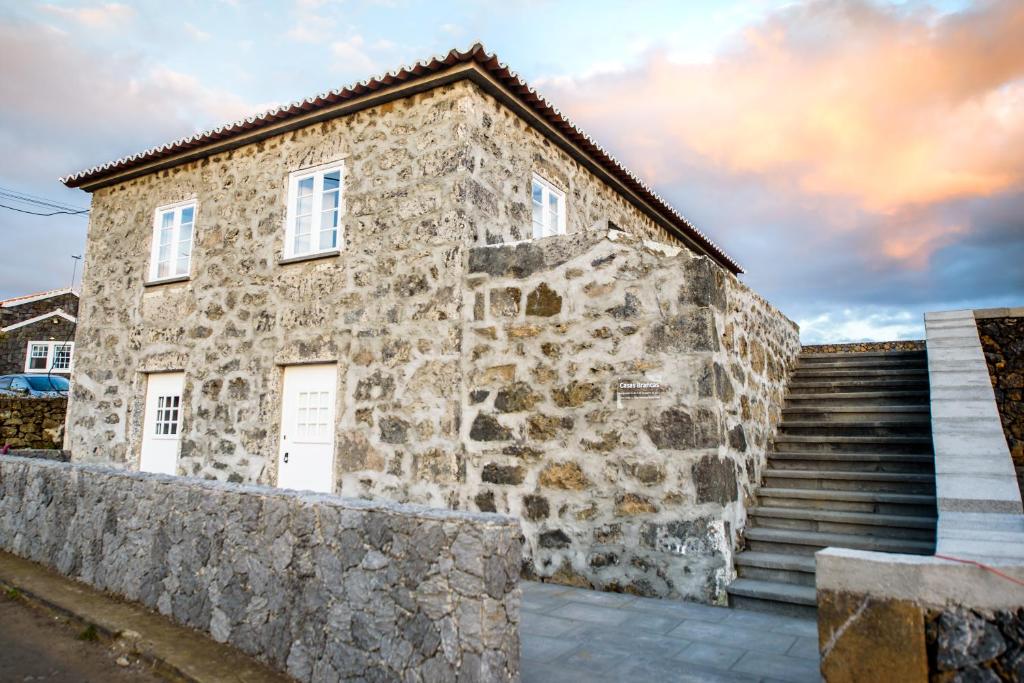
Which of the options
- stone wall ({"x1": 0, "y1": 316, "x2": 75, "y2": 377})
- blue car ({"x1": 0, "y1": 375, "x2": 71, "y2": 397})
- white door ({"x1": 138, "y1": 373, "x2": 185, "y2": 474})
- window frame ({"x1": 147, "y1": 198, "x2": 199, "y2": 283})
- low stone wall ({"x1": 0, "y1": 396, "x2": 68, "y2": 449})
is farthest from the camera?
stone wall ({"x1": 0, "y1": 316, "x2": 75, "y2": 377})

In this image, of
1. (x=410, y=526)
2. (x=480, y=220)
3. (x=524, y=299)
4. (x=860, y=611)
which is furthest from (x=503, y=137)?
(x=860, y=611)

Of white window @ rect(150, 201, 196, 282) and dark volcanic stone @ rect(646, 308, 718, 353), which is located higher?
white window @ rect(150, 201, 196, 282)

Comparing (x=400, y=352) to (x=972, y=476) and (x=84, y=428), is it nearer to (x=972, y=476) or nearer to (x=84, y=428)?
(x=972, y=476)

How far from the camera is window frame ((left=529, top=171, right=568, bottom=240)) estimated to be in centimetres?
722

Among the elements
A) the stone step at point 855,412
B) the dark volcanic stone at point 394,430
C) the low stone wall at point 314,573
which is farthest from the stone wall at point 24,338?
the stone step at point 855,412

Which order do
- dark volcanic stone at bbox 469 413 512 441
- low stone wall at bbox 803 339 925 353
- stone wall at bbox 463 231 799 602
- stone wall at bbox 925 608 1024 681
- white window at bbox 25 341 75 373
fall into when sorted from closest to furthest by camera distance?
stone wall at bbox 925 608 1024 681 < stone wall at bbox 463 231 799 602 < dark volcanic stone at bbox 469 413 512 441 < low stone wall at bbox 803 339 925 353 < white window at bbox 25 341 75 373

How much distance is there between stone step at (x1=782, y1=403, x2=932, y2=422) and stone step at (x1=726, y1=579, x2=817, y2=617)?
240 centimetres

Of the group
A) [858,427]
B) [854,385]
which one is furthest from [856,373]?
[858,427]

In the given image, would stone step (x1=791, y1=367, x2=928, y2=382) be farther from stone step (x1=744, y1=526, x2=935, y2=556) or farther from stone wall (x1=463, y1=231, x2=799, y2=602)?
stone step (x1=744, y1=526, x2=935, y2=556)

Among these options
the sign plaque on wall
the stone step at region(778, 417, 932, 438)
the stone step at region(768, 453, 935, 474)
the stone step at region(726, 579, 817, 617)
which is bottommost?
the stone step at region(726, 579, 817, 617)

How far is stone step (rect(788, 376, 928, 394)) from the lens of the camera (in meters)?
6.42

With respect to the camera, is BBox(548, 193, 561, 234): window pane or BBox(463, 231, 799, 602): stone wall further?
BBox(548, 193, 561, 234): window pane

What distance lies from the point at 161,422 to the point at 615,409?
20.3 feet

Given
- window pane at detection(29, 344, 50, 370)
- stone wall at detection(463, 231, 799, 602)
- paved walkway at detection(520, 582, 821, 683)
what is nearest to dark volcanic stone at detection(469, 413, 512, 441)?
stone wall at detection(463, 231, 799, 602)
